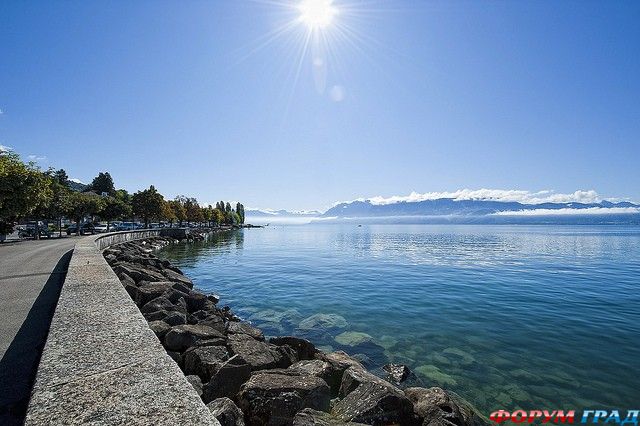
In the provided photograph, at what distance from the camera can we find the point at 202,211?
447ft

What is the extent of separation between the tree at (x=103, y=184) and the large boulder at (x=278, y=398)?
147574mm

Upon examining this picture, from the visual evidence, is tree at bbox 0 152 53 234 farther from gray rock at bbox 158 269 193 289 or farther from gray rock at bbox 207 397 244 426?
gray rock at bbox 207 397 244 426

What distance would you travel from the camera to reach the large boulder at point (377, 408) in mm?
5953

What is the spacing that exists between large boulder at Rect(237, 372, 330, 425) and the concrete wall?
7.04ft

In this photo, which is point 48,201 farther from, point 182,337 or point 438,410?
point 438,410

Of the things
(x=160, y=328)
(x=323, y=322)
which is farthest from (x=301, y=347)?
(x=323, y=322)

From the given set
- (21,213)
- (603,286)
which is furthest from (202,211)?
(603,286)

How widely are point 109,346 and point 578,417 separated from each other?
983 cm

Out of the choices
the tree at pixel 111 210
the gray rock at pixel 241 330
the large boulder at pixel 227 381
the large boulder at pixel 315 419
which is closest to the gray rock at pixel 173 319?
the gray rock at pixel 241 330

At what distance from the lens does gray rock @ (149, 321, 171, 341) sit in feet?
29.9

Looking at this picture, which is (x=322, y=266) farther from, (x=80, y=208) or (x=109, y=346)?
(x=80, y=208)

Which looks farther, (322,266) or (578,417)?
(322,266)

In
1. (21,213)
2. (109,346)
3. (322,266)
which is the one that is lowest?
(322,266)

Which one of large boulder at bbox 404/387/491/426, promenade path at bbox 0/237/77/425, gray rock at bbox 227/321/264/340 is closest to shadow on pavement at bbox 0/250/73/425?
promenade path at bbox 0/237/77/425
